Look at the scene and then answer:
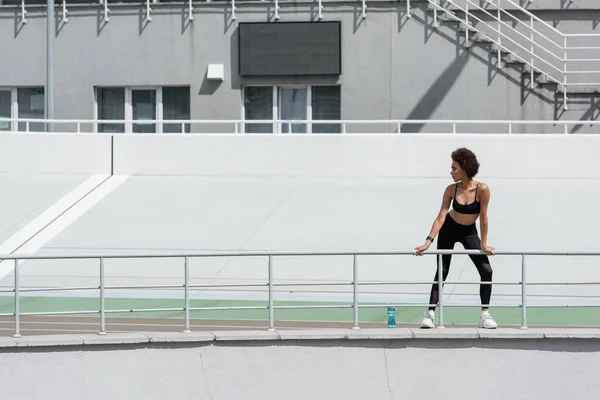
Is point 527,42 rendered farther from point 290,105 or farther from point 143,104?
point 143,104

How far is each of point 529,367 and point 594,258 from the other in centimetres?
793

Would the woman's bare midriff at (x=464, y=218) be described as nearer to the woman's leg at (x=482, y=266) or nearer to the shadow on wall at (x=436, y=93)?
the woman's leg at (x=482, y=266)

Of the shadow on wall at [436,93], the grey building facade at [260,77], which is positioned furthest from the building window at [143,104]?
the shadow on wall at [436,93]

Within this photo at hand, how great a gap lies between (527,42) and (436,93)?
8.58 ft

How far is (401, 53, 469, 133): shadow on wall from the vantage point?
91.0ft

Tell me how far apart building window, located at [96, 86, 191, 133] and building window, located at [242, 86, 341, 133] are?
1620mm

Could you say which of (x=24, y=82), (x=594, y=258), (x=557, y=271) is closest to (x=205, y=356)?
(x=557, y=271)

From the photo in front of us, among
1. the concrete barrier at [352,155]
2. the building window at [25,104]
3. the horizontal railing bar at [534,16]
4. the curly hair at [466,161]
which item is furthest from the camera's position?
the building window at [25,104]

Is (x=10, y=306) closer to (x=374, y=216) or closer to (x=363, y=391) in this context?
(x=363, y=391)

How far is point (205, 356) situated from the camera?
33.6 feet

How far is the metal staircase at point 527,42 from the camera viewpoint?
27.5 m

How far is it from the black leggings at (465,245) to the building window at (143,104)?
18532 mm

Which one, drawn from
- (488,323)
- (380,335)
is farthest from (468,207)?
(380,335)

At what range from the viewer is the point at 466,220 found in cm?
1078
